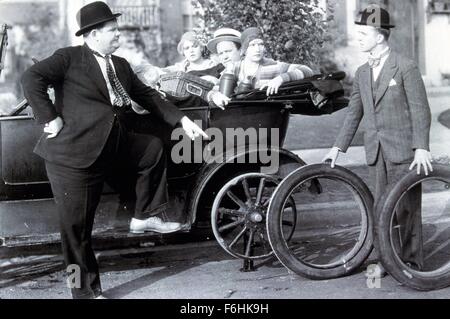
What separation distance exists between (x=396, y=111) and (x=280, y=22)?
2600mm

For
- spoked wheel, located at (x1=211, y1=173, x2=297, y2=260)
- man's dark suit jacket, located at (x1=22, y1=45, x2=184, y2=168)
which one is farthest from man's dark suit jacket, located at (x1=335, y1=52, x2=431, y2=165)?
man's dark suit jacket, located at (x1=22, y1=45, x2=184, y2=168)

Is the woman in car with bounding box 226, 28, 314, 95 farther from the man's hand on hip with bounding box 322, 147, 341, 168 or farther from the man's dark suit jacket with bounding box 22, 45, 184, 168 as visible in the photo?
the man's dark suit jacket with bounding box 22, 45, 184, 168

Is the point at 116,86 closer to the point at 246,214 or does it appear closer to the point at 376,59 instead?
the point at 246,214

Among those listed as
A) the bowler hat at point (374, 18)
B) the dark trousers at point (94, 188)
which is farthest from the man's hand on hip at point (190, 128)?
the bowler hat at point (374, 18)

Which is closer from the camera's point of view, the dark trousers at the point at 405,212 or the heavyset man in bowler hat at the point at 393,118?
the heavyset man in bowler hat at the point at 393,118

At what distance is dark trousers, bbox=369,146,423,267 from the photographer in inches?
175

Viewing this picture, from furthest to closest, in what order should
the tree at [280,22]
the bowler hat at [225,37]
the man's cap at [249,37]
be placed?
the tree at [280,22], the bowler hat at [225,37], the man's cap at [249,37]

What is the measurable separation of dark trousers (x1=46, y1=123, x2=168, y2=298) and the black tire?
143cm

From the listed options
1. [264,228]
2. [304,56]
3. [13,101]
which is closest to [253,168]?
[264,228]

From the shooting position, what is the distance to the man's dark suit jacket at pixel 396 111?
14.0ft

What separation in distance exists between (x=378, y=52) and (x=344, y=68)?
32.8ft

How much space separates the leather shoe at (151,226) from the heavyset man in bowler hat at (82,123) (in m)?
0.35

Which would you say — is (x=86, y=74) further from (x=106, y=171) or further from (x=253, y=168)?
(x=253, y=168)

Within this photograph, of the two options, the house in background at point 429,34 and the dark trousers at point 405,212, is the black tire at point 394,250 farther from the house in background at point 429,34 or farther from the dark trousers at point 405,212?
the house in background at point 429,34
